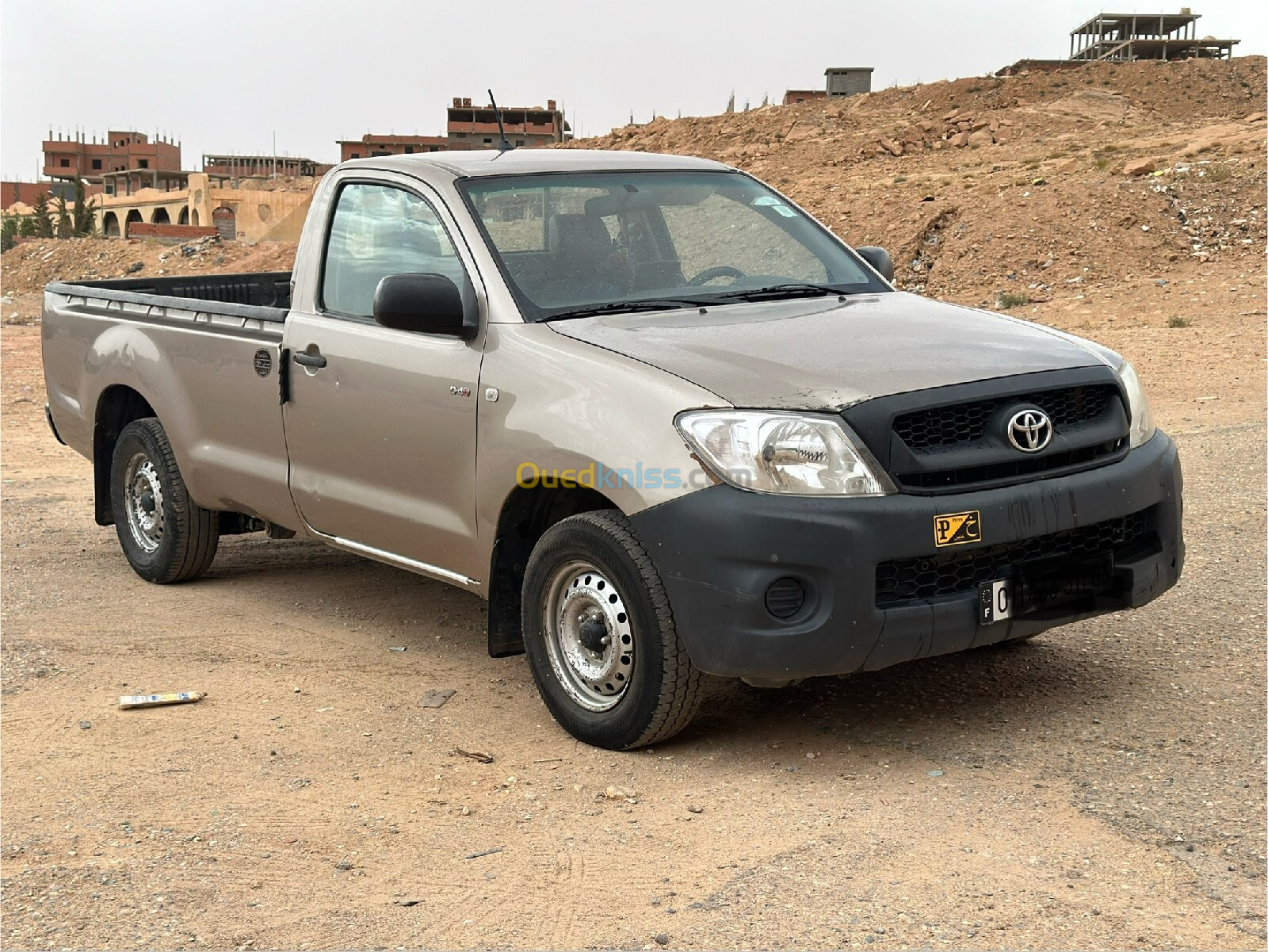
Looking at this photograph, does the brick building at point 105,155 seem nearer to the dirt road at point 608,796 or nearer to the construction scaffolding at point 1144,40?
the construction scaffolding at point 1144,40

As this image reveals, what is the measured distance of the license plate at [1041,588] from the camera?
4.45 m

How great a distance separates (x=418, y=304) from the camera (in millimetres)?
4953

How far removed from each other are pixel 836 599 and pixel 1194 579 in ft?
9.92

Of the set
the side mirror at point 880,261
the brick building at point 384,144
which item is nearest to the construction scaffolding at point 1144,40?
the brick building at point 384,144

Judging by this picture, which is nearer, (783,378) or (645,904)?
(645,904)

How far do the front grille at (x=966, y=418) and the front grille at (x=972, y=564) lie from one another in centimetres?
33

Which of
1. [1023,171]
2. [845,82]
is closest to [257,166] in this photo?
[845,82]

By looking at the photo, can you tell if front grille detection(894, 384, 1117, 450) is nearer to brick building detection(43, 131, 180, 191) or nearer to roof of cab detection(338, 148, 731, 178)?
roof of cab detection(338, 148, 731, 178)

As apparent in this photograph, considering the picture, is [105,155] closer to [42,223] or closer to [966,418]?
[42,223]

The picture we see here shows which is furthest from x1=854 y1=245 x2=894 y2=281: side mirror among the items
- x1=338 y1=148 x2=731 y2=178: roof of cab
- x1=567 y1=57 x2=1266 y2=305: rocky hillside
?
x1=567 y1=57 x2=1266 y2=305: rocky hillside

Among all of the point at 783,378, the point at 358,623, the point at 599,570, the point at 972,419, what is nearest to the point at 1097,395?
the point at 972,419

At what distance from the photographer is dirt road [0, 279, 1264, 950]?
11.7 feet

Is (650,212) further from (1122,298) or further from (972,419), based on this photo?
(1122,298)

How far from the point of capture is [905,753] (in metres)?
4.64
